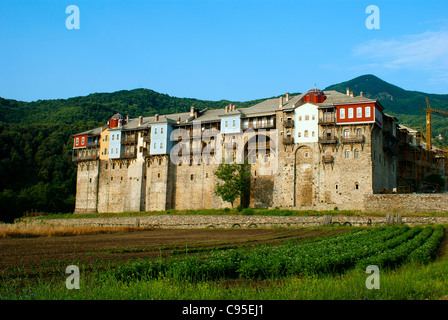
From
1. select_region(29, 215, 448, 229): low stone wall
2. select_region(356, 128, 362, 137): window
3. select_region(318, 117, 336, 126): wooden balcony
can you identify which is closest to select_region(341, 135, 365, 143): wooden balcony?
select_region(356, 128, 362, 137): window

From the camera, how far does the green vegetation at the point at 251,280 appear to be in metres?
9.05

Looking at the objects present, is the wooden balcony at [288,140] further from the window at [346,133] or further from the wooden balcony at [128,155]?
the wooden balcony at [128,155]

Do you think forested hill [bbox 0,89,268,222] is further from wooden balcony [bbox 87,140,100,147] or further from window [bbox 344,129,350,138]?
window [bbox 344,129,350,138]

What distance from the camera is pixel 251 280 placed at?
1262cm

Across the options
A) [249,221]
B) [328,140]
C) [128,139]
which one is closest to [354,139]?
[328,140]

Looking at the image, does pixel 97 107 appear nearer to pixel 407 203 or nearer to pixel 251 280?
pixel 407 203

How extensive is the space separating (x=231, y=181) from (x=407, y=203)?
23362 mm

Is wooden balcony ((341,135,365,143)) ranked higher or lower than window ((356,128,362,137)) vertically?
lower

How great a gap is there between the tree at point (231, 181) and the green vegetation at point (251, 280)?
40436 millimetres

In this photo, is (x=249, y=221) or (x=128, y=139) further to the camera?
(x=128, y=139)

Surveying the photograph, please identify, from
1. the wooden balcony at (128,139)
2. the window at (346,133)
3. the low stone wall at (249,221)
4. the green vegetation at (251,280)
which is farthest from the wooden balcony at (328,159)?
the green vegetation at (251,280)

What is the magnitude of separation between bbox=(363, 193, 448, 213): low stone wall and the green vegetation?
2956cm

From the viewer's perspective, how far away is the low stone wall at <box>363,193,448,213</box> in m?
44.3
